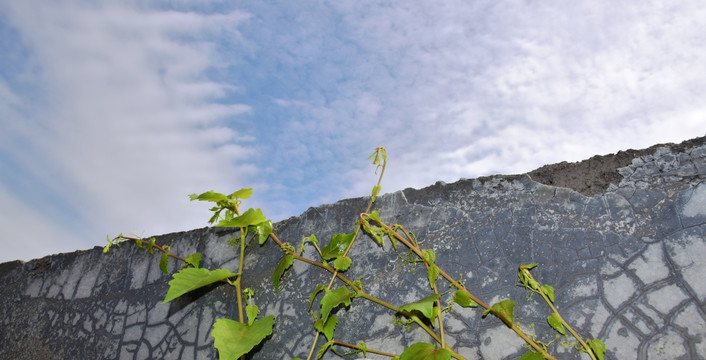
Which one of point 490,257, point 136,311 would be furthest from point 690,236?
point 136,311

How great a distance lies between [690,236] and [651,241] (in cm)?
10

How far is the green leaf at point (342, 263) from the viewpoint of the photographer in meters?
1.86

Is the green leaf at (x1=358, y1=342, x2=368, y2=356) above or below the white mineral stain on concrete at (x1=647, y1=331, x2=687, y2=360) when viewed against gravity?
above

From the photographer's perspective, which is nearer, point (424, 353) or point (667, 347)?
point (667, 347)

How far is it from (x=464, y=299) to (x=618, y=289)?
0.44 m

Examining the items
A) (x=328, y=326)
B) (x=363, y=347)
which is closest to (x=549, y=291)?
(x=363, y=347)

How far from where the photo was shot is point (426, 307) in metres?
1.54

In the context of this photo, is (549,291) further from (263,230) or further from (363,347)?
(263,230)

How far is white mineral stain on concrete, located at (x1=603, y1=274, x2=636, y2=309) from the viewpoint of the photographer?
1.50 meters

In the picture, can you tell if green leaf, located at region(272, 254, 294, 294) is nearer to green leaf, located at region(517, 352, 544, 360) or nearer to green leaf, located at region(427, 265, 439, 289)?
green leaf, located at region(427, 265, 439, 289)

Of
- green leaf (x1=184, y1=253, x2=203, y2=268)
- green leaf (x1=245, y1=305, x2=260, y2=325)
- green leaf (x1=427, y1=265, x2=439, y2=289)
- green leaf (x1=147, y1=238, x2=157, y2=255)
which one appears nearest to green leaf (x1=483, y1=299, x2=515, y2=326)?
green leaf (x1=427, y1=265, x2=439, y2=289)

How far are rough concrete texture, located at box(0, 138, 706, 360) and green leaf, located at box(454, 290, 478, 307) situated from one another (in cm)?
3

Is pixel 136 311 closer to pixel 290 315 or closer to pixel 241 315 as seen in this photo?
pixel 241 315

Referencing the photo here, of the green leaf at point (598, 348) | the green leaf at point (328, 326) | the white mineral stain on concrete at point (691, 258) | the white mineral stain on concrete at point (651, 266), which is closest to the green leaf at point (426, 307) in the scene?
the green leaf at point (328, 326)
